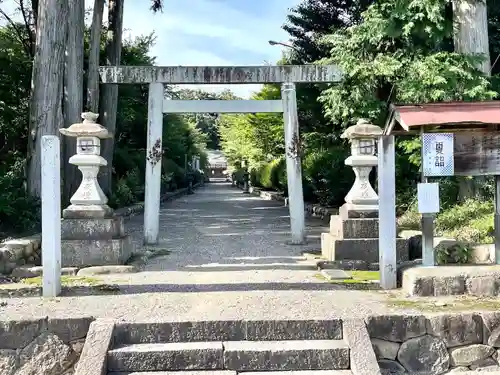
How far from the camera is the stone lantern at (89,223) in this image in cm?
748

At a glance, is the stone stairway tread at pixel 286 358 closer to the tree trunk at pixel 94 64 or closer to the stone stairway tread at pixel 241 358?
the stone stairway tread at pixel 241 358

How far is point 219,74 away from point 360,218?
3.86 m

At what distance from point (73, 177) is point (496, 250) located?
32.1ft

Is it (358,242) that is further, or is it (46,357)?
(358,242)

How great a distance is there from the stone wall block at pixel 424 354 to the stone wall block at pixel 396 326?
0.07m

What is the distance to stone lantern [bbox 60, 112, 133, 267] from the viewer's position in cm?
748

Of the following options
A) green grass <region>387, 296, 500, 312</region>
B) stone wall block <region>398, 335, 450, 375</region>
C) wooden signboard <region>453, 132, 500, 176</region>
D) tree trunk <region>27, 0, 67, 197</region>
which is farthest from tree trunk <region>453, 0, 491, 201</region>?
tree trunk <region>27, 0, 67, 197</region>

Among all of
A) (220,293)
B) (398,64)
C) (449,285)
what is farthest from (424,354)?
(398,64)

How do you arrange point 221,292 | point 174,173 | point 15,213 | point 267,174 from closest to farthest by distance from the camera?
point 221,292, point 15,213, point 267,174, point 174,173

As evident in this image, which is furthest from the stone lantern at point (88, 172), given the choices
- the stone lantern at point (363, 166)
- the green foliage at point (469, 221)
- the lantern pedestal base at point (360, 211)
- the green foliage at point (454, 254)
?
the green foliage at point (469, 221)

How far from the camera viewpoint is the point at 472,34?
34.5 feet

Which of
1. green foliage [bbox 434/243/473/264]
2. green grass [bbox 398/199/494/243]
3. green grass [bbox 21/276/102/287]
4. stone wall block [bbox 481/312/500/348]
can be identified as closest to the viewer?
stone wall block [bbox 481/312/500/348]

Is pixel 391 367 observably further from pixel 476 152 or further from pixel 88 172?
pixel 88 172

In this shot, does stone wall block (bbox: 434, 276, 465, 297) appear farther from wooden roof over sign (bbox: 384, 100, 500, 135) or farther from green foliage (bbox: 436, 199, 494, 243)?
green foliage (bbox: 436, 199, 494, 243)
